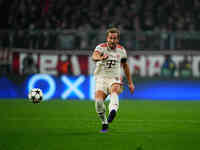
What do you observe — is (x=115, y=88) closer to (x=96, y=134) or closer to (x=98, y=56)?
(x=98, y=56)

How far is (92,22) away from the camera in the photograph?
21703mm

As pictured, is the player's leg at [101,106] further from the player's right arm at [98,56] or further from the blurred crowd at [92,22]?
the blurred crowd at [92,22]

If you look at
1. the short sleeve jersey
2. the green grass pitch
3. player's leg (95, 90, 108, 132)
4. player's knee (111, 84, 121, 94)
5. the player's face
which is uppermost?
the player's face

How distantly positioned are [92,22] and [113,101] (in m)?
13.5

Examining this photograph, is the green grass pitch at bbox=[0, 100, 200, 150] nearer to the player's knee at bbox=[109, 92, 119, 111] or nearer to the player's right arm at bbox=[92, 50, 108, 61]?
the player's knee at bbox=[109, 92, 119, 111]

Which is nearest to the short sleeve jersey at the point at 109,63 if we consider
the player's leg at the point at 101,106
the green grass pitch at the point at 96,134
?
the player's leg at the point at 101,106

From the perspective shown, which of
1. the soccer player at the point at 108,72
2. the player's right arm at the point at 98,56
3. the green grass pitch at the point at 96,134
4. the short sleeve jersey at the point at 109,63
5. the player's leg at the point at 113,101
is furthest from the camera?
the short sleeve jersey at the point at 109,63

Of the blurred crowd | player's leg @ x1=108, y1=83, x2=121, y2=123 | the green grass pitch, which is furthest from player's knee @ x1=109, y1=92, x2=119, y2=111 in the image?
the blurred crowd

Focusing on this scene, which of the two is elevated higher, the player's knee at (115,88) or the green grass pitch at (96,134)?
the player's knee at (115,88)

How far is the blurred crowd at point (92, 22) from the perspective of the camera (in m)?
20.2

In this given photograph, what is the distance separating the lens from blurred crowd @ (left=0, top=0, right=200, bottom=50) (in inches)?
797

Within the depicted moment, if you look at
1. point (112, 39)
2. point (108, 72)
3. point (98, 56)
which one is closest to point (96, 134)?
point (108, 72)

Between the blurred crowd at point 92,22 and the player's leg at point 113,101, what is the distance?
11.3 m

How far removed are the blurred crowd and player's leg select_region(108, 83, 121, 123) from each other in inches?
445
